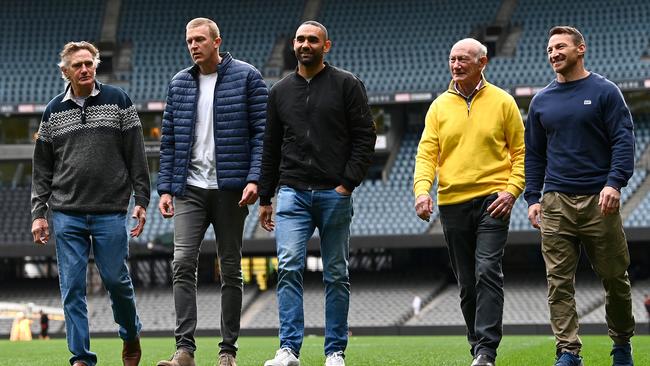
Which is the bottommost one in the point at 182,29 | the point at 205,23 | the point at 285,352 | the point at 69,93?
the point at 285,352

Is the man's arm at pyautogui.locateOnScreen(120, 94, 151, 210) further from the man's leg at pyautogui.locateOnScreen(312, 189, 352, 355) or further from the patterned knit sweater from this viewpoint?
the man's leg at pyautogui.locateOnScreen(312, 189, 352, 355)

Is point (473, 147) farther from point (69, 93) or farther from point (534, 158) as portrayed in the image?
point (69, 93)

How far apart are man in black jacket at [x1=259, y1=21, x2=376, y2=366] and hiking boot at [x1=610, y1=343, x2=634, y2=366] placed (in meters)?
1.90

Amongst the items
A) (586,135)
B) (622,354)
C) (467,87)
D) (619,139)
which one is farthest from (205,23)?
(622,354)

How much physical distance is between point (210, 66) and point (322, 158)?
1.18m

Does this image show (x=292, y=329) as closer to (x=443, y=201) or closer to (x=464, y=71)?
(x=443, y=201)

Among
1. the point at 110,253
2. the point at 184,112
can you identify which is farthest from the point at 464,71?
the point at 110,253

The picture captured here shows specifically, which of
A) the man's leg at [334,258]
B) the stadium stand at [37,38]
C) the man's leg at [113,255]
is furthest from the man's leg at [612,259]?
the stadium stand at [37,38]

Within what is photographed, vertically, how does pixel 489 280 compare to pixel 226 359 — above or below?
above

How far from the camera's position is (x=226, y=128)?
854 centimetres

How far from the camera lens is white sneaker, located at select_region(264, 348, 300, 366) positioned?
25.1ft

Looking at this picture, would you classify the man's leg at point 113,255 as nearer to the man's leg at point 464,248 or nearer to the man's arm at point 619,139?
the man's leg at point 464,248

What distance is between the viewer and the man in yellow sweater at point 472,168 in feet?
26.7

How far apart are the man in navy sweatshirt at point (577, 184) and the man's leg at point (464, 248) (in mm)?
455
